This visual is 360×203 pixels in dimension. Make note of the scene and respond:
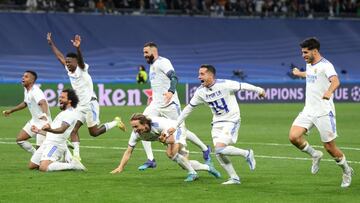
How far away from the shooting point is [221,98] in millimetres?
15453

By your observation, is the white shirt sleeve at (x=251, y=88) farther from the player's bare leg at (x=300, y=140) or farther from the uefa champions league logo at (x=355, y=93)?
the uefa champions league logo at (x=355, y=93)

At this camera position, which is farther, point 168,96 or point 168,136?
point 168,96

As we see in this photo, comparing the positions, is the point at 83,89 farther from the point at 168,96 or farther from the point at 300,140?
the point at 300,140

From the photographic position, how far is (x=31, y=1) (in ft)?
169

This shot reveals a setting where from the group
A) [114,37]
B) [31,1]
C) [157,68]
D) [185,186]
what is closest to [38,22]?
[31,1]

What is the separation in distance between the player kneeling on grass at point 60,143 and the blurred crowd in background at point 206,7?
114ft

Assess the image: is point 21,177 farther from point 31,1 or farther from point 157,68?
point 31,1

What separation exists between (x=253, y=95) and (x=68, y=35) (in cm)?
1170

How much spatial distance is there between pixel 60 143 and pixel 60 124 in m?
0.44

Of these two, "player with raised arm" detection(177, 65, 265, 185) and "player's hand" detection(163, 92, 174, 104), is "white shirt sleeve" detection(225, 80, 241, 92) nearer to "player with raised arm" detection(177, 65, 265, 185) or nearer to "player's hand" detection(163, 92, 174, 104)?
"player with raised arm" detection(177, 65, 265, 185)

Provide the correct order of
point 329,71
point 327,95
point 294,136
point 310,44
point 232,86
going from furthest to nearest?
point 232,86
point 294,136
point 310,44
point 329,71
point 327,95

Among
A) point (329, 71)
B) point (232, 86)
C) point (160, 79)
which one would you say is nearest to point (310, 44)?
point (329, 71)

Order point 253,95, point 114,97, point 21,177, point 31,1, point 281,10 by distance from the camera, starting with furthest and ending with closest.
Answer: point 281,10 → point 31,1 → point 253,95 → point 114,97 → point 21,177

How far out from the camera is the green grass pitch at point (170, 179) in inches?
532
